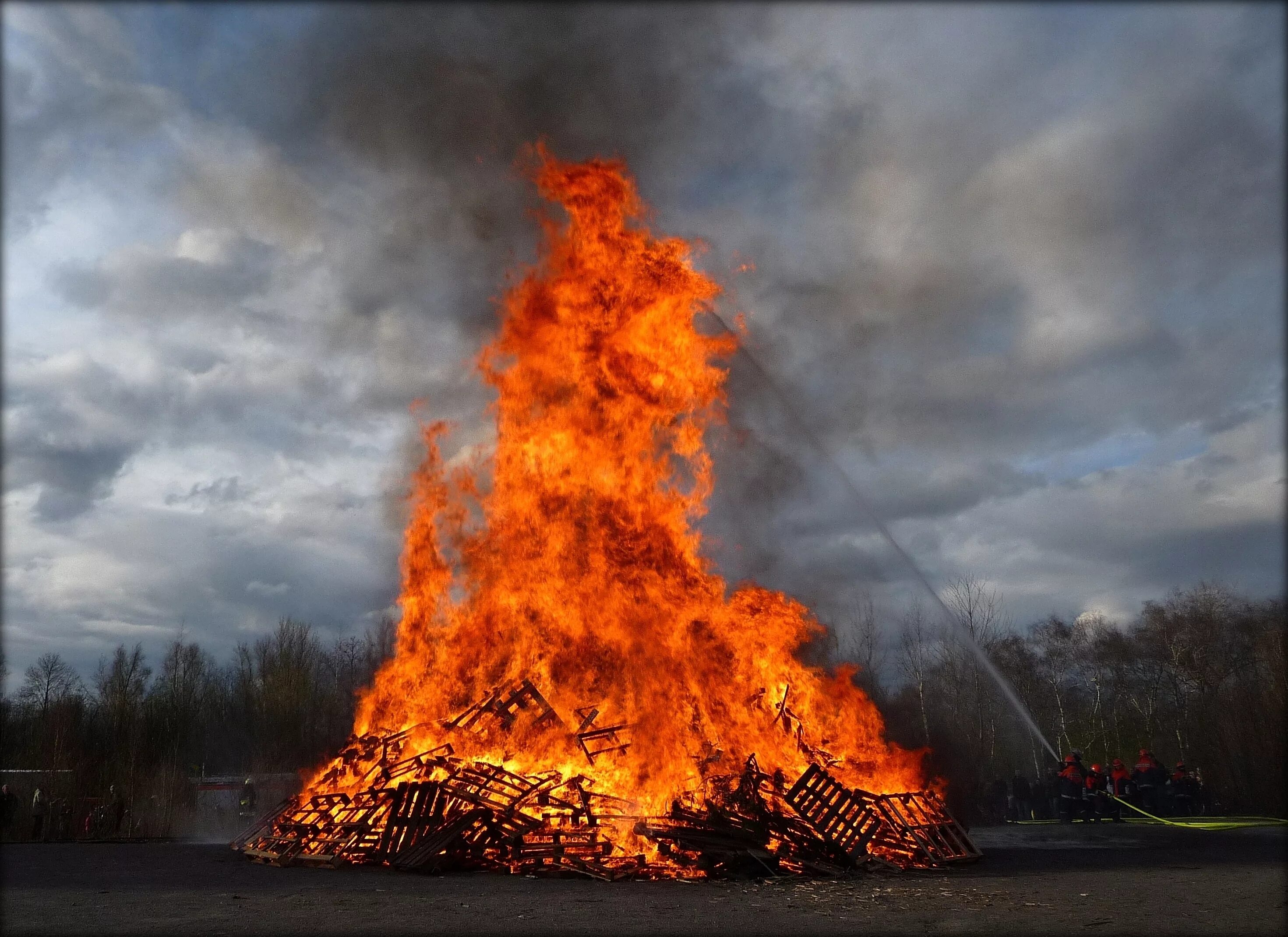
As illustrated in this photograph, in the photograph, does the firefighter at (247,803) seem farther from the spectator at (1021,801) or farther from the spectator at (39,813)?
the spectator at (1021,801)

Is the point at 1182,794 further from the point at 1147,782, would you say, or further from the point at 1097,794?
the point at 1097,794

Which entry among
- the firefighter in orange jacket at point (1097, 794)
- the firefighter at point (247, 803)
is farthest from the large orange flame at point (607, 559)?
the firefighter at point (247, 803)

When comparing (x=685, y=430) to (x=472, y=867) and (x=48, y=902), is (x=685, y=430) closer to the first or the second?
(x=472, y=867)

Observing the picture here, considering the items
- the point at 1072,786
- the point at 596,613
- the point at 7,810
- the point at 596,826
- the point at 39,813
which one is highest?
the point at 596,613

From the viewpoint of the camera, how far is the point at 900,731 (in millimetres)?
42625

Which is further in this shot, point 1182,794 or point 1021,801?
point 1021,801

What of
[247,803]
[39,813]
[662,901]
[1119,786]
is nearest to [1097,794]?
[1119,786]

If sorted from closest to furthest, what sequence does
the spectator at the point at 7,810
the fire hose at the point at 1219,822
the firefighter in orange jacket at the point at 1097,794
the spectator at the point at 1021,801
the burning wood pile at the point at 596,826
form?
the burning wood pile at the point at 596,826 < the fire hose at the point at 1219,822 < the spectator at the point at 7,810 < the firefighter in orange jacket at the point at 1097,794 < the spectator at the point at 1021,801

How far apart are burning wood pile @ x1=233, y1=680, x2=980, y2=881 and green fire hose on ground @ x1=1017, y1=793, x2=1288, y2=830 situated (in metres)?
11.1

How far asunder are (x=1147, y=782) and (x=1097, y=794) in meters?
2.47

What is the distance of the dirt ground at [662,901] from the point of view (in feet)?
33.7

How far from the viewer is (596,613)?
18672 mm

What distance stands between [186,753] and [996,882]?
142ft

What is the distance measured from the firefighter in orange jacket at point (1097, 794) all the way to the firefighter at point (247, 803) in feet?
107
